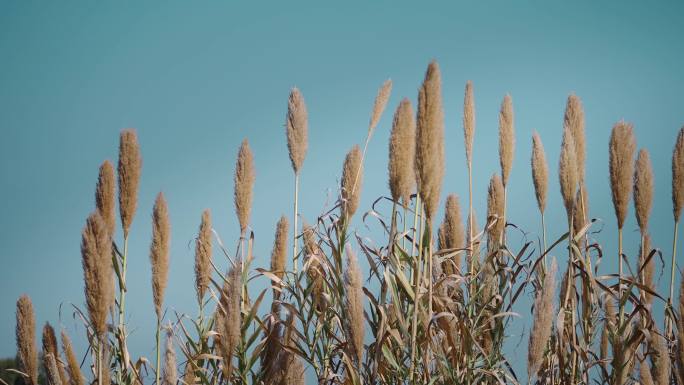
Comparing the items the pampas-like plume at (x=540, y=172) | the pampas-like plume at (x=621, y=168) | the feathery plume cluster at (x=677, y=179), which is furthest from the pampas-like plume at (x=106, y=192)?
the feathery plume cluster at (x=677, y=179)

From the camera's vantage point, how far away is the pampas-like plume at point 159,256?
3135mm

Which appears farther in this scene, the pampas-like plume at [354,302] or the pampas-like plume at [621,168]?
the pampas-like plume at [621,168]

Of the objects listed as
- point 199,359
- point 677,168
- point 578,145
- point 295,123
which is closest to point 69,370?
point 199,359

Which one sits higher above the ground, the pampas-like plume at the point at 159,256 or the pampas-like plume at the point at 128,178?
the pampas-like plume at the point at 128,178

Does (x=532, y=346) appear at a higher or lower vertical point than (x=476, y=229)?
lower

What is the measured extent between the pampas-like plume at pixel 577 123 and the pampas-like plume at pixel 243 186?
1.63 m

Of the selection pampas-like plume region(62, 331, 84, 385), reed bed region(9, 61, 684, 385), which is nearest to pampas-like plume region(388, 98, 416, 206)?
reed bed region(9, 61, 684, 385)

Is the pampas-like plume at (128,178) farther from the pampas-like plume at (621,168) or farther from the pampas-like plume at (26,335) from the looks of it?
the pampas-like plume at (621,168)

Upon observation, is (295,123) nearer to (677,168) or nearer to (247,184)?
(247,184)

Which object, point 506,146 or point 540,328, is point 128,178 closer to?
point 540,328

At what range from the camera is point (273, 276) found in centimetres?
336

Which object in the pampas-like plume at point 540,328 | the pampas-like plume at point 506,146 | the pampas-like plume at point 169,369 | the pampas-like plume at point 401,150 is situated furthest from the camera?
the pampas-like plume at point 506,146

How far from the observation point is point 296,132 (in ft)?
11.8

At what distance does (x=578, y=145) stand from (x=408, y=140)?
1.27 metres
